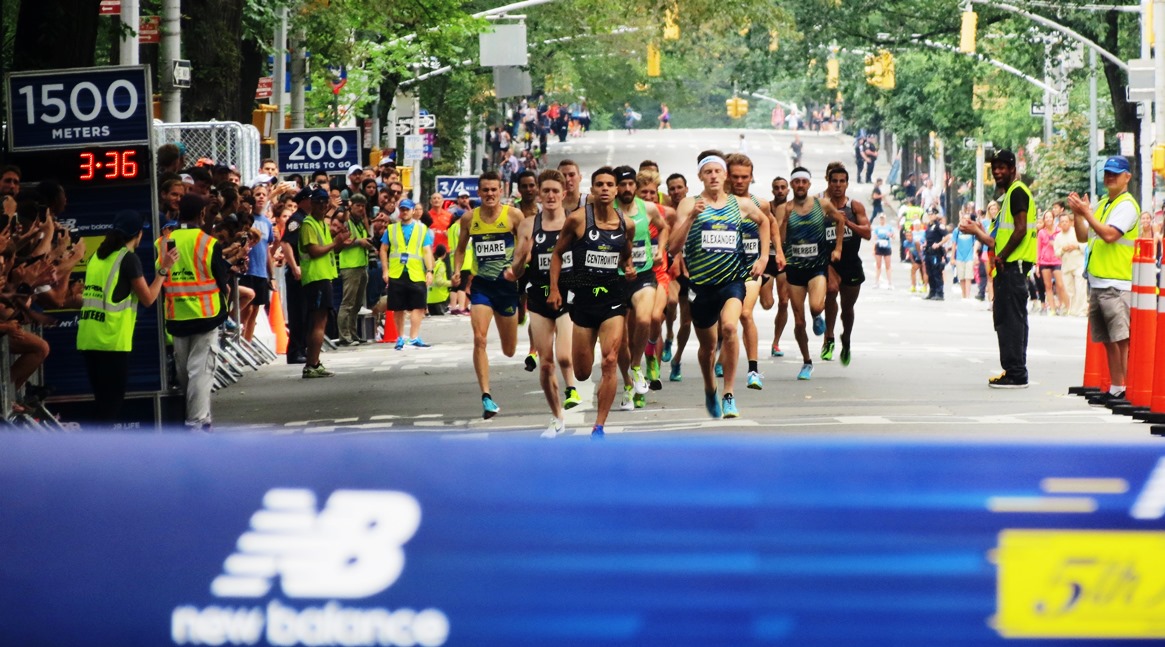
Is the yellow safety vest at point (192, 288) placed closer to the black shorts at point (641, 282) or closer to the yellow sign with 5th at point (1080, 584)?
the black shorts at point (641, 282)

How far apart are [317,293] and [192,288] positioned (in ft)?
21.8

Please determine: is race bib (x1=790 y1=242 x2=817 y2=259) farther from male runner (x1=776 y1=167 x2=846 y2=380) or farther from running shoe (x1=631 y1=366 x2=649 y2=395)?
running shoe (x1=631 y1=366 x2=649 y2=395)

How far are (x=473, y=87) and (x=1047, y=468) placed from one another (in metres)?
56.5

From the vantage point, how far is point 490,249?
1666 centimetres

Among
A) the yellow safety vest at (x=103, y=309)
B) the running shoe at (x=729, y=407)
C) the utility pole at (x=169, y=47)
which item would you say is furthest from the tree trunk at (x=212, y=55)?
the yellow safety vest at (x=103, y=309)

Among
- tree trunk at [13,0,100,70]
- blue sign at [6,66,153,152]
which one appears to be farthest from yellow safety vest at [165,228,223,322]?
tree trunk at [13,0,100,70]

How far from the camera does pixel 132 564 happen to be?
155 inches

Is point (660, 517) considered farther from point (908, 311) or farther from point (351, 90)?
point (351, 90)

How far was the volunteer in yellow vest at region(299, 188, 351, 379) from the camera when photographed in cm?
2170

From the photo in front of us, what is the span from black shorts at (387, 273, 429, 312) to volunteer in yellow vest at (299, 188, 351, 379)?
372 cm

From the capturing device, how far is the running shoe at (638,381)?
16656mm

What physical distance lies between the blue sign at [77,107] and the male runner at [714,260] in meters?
3.94

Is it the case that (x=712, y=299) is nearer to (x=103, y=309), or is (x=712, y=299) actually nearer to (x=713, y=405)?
(x=713, y=405)

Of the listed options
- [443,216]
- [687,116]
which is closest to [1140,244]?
[443,216]
